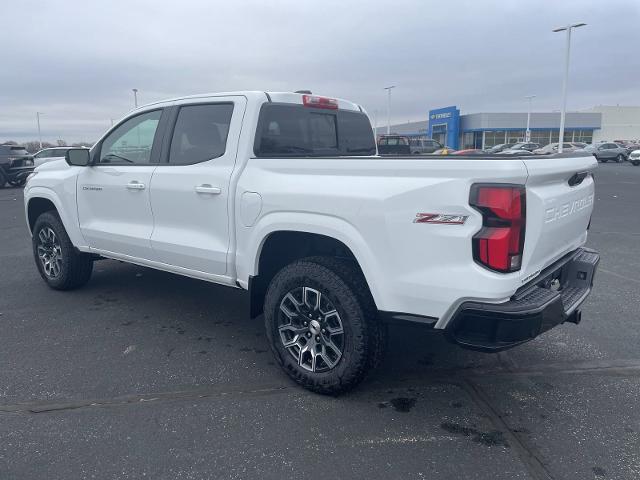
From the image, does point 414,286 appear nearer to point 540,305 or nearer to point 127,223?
A: point 540,305

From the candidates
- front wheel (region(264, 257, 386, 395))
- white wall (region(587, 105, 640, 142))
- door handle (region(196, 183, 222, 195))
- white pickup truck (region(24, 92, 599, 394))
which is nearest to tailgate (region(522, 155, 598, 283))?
white pickup truck (region(24, 92, 599, 394))

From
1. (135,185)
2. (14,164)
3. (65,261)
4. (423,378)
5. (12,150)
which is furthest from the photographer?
(14,164)

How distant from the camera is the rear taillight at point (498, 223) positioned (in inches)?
104

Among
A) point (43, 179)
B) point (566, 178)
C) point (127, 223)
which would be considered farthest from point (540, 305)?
point (43, 179)

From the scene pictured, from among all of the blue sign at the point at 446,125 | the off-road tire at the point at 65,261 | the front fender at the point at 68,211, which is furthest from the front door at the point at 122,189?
the blue sign at the point at 446,125

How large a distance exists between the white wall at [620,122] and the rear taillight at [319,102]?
85850mm

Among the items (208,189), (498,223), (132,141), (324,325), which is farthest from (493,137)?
→ (498,223)

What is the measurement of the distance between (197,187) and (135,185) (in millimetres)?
849

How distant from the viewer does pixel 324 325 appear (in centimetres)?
339

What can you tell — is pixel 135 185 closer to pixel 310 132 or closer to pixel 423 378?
pixel 310 132

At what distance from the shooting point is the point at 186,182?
408cm

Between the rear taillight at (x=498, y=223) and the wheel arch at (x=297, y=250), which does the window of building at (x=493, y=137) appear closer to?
the wheel arch at (x=297, y=250)

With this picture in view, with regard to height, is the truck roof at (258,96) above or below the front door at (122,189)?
above

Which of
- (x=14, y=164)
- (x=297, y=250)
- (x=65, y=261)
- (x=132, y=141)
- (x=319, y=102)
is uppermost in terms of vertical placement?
(x=319, y=102)
